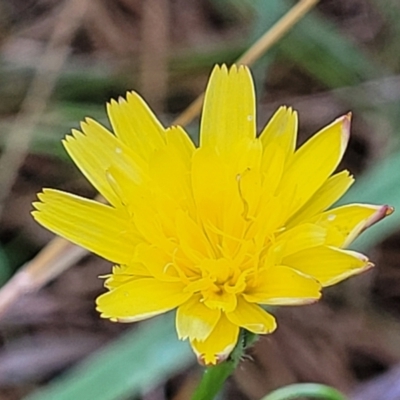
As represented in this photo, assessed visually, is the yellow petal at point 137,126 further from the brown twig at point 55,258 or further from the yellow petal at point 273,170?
the brown twig at point 55,258

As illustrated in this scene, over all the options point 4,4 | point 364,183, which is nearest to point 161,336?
point 364,183

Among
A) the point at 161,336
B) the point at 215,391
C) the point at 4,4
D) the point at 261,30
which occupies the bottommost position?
the point at 215,391

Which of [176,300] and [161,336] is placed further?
[161,336]

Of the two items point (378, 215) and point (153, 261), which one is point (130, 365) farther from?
point (378, 215)

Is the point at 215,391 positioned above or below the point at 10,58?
below

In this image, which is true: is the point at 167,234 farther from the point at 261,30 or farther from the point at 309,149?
the point at 261,30

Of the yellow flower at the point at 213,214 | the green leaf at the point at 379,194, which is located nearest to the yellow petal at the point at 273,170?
the yellow flower at the point at 213,214

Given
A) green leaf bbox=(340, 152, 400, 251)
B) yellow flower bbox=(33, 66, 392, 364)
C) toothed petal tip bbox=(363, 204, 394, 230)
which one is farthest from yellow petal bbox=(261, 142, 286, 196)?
green leaf bbox=(340, 152, 400, 251)
